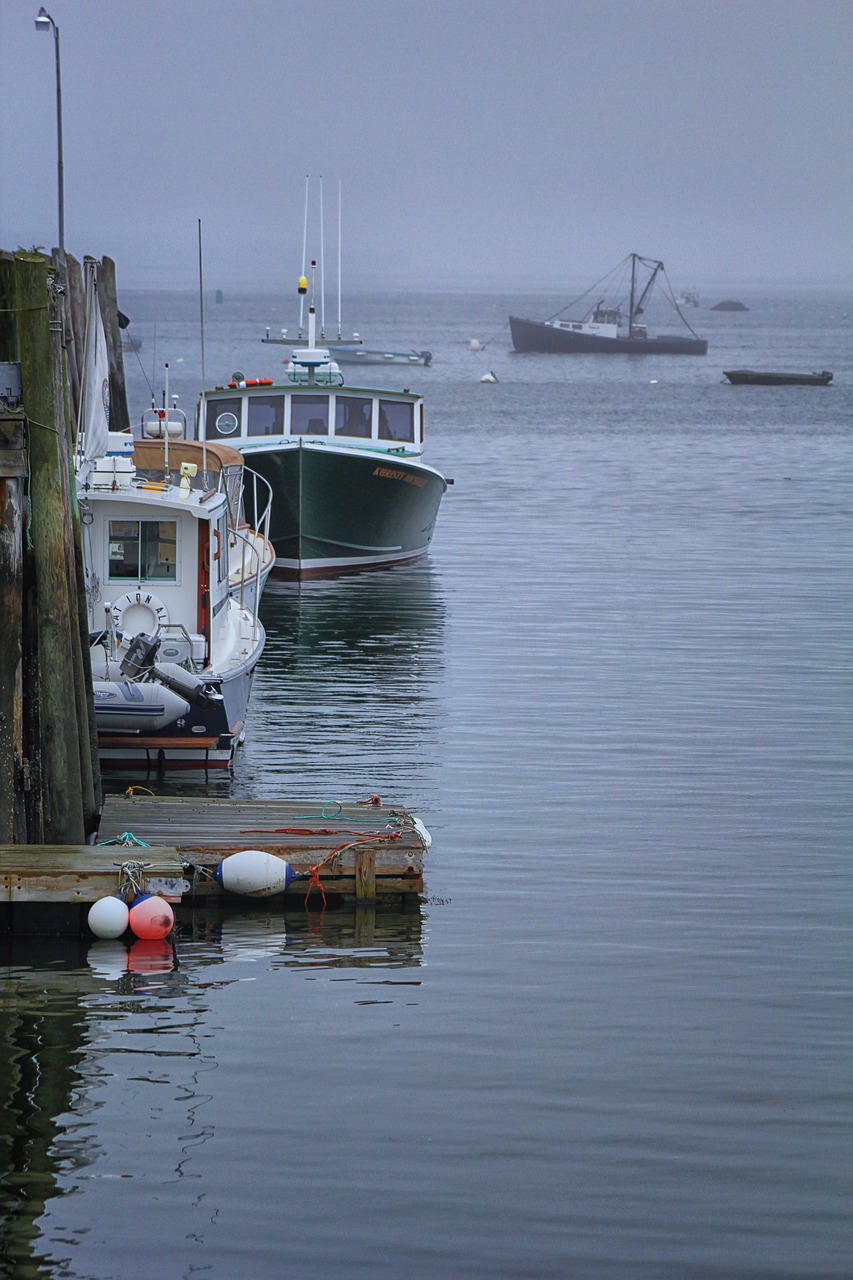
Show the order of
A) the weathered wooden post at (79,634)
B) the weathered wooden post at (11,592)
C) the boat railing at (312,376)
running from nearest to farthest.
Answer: the weathered wooden post at (11,592) < the weathered wooden post at (79,634) < the boat railing at (312,376)

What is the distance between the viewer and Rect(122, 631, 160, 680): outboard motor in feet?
51.7

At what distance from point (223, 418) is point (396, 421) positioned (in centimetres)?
319

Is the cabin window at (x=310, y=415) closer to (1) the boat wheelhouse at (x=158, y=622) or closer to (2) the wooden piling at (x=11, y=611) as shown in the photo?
(1) the boat wheelhouse at (x=158, y=622)

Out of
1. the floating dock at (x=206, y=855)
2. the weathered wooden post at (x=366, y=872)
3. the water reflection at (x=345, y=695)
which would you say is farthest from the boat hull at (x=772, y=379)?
the weathered wooden post at (x=366, y=872)

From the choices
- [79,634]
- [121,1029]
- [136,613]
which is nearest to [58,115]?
[136,613]

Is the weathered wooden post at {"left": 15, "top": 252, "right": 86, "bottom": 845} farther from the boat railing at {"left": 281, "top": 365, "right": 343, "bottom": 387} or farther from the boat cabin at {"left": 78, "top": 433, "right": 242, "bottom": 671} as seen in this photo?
the boat railing at {"left": 281, "top": 365, "right": 343, "bottom": 387}

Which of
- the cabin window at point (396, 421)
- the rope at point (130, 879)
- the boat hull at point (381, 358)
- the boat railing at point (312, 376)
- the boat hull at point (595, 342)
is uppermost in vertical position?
the boat hull at point (595, 342)

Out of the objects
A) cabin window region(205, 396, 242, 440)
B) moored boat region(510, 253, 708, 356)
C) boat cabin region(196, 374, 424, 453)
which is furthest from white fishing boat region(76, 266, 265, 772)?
moored boat region(510, 253, 708, 356)

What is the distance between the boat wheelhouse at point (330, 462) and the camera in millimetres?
29250

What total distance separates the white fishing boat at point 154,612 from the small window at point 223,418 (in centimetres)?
1256

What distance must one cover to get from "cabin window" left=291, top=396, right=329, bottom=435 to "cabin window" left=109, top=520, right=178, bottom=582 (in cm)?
1437

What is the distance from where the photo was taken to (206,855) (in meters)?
12.6

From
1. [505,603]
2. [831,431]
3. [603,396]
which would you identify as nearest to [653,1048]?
[505,603]

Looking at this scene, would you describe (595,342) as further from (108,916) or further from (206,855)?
(108,916)
